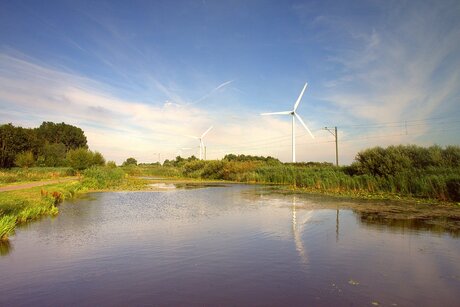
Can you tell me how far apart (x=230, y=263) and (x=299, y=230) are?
5.06 meters

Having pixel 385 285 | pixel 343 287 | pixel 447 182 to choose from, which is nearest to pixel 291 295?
pixel 343 287

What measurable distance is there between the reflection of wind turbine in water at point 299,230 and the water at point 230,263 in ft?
0.14

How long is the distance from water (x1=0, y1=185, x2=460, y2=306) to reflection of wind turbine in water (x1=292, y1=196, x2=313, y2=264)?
4cm

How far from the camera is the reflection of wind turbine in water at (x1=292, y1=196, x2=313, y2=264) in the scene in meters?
9.62

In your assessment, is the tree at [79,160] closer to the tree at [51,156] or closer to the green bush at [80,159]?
the green bush at [80,159]

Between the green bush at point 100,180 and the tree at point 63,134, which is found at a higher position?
the tree at point 63,134

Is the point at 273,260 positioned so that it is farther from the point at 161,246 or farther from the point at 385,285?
the point at 161,246

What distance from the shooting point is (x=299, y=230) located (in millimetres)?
13000

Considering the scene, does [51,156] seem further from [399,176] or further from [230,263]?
[230,263]

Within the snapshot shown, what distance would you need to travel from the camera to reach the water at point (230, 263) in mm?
6656

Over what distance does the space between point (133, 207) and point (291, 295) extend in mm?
14712

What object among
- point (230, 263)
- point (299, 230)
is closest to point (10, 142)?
point (299, 230)

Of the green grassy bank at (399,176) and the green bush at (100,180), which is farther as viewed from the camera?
the green bush at (100,180)

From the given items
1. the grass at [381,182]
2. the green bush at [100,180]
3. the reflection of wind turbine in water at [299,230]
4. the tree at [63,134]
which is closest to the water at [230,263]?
the reflection of wind turbine in water at [299,230]
